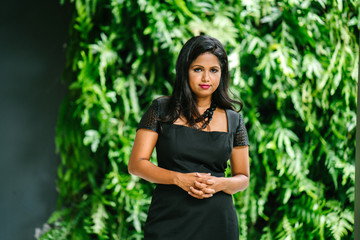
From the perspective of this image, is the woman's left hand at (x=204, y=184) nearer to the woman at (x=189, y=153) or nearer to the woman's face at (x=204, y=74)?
the woman at (x=189, y=153)

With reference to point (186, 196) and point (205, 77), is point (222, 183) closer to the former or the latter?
point (186, 196)

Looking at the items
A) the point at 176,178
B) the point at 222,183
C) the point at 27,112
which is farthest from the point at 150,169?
the point at 27,112

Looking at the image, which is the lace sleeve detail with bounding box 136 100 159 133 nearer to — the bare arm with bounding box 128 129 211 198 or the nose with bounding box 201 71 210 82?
the bare arm with bounding box 128 129 211 198

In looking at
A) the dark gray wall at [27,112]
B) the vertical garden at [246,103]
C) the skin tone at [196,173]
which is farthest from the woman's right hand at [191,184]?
the dark gray wall at [27,112]

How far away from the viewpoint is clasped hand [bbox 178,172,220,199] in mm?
1229

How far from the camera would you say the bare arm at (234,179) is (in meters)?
1.24

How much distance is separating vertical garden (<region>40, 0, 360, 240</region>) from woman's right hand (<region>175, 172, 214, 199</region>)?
3.95 ft

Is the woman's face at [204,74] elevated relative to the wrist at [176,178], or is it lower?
elevated

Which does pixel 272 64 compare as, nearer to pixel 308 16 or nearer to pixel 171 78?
pixel 308 16

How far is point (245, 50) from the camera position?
256 centimetres

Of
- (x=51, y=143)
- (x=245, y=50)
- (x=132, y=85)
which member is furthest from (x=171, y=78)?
(x=51, y=143)

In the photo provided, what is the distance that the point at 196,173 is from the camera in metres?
1.23

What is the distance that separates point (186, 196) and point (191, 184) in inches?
4.1

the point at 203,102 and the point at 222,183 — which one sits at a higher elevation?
the point at 203,102
